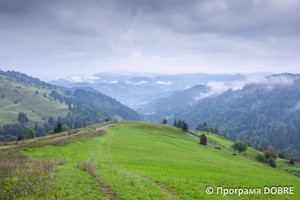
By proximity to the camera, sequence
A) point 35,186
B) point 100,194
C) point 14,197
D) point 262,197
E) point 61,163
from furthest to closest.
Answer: point 61,163 → point 262,197 → point 100,194 → point 35,186 → point 14,197

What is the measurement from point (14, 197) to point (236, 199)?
71.1 feet

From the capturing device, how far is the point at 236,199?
18.5 metres

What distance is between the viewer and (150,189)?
672 inches

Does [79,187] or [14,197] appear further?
[79,187]

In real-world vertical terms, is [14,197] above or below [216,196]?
above

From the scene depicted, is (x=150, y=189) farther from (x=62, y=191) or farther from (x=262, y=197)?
(x=262, y=197)

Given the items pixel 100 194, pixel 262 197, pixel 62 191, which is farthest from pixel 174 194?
pixel 262 197

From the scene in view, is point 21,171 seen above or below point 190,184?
above

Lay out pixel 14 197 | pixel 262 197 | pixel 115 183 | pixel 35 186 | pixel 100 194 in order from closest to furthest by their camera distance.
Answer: pixel 14 197, pixel 35 186, pixel 100 194, pixel 115 183, pixel 262 197

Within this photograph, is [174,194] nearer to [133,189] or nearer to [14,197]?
Result: [133,189]

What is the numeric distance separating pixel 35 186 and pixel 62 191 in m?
2.30

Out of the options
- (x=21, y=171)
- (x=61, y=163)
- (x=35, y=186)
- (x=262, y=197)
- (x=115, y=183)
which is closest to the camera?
(x=35, y=186)

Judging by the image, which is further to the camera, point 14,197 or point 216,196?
point 216,196

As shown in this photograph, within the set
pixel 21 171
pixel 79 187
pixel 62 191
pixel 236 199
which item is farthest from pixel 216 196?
pixel 21 171
